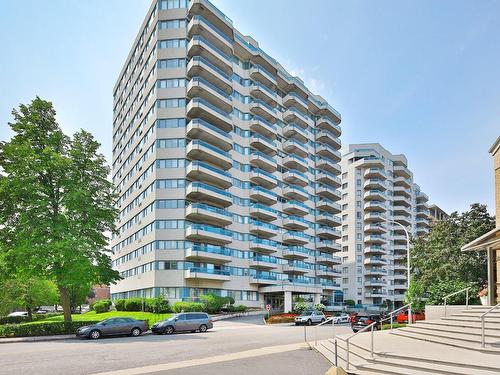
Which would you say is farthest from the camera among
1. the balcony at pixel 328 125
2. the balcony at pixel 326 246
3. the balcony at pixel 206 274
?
the balcony at pixel 328 125

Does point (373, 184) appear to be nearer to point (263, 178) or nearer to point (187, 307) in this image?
point (263, 178)

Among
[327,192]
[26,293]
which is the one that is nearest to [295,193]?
[327,192]

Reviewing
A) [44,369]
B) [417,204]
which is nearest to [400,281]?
[417,204]

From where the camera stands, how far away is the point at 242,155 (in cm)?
6900

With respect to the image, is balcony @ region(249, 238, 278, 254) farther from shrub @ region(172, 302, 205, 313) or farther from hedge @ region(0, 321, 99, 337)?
hedge @ region(0, 321, 99, 337)

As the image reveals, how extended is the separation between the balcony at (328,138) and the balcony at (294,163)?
993 centimetres

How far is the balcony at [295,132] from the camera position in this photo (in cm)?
8006

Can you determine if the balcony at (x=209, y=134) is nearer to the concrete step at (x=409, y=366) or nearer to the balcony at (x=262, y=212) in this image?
the balcony at (x=262, y=212)

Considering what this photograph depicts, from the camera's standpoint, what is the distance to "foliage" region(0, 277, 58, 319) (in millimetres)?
33969

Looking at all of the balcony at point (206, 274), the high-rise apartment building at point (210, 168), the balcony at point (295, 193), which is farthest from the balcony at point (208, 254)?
the balcony at point (295, 193)

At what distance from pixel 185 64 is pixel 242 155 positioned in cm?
1613

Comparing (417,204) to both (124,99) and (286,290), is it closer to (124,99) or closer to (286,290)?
(286,290)

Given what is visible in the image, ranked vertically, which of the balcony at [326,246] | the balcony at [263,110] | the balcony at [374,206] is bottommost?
the balcony at [326,246]

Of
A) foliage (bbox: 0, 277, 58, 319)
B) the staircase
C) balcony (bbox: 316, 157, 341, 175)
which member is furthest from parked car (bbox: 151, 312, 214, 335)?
balcony (bbox: 316, 157, 341, 175)
